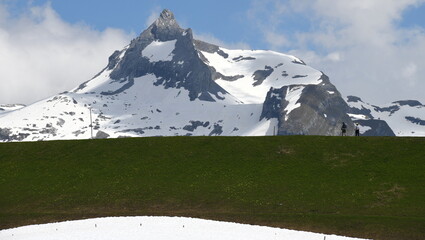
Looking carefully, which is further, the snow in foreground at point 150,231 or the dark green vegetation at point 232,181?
the dark green vegetation at point 232,181

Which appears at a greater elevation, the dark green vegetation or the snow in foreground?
the dark green vegetation

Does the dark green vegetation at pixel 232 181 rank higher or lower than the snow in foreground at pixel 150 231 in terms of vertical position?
higher

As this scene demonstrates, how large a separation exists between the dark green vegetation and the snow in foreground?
10.8 ft

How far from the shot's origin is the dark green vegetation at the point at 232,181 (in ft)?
206

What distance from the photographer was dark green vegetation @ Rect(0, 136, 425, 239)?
206ft

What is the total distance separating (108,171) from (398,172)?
33857 mm

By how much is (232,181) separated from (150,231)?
19.7 m

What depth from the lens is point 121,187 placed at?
73.9 metres

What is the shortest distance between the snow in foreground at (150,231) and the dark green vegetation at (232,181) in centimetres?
330

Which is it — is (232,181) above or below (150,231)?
above

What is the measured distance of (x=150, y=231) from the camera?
55.8 meters

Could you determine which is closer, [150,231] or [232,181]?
[150,231]

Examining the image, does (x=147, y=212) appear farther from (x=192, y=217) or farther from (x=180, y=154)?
(x=180, y=154)

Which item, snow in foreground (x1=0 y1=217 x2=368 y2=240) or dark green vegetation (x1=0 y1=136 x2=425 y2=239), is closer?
snow in foreground (x1=0 y1=217 x2=368 y2=240)
